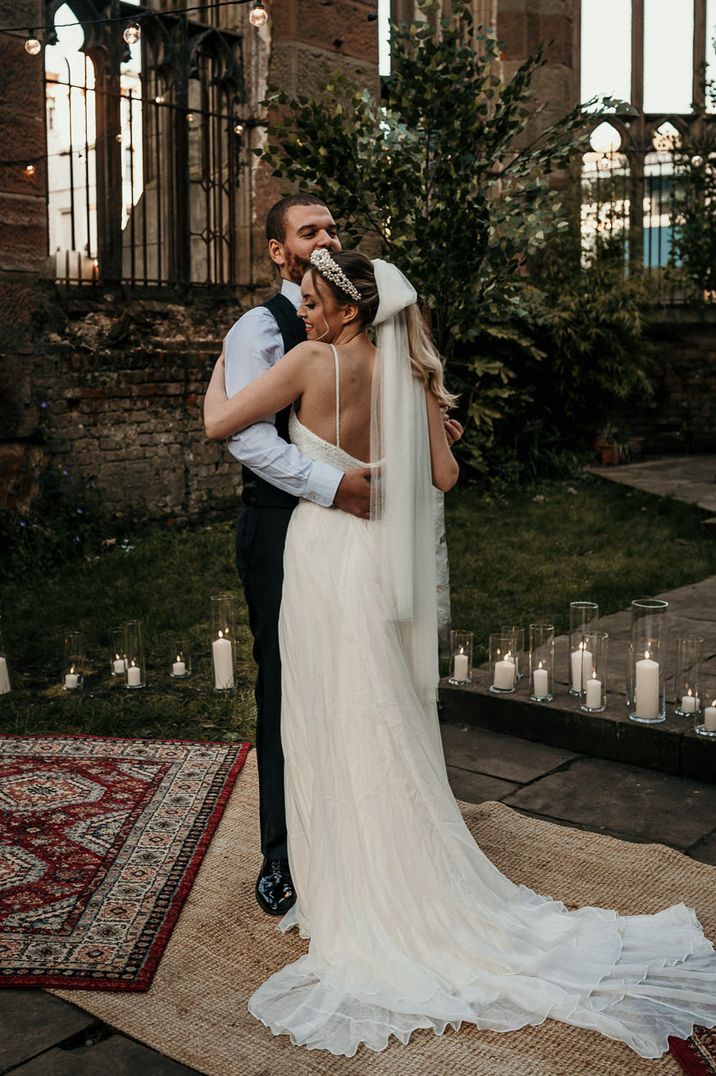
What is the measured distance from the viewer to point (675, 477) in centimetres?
1264

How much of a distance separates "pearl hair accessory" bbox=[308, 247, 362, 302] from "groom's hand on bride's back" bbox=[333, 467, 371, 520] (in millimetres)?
474

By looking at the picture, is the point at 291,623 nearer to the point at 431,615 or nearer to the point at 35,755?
the point at 431,615

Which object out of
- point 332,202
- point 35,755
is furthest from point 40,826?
point 332,202

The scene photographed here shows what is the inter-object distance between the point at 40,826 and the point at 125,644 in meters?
1.73

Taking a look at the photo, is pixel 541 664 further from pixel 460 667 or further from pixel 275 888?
pixel 275 888

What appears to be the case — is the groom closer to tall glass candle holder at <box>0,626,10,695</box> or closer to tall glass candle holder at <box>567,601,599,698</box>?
tall glass candle holder at <box>567,601,599,698</box>

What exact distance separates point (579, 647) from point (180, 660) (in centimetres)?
201

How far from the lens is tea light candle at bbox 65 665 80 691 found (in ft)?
19.0

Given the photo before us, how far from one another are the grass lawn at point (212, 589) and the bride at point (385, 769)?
203cm

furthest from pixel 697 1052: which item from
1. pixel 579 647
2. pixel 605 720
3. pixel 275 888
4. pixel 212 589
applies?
pixel 212 589

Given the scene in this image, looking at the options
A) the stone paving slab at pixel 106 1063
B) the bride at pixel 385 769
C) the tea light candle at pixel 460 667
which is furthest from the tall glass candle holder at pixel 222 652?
the stone paving slab at pixel 106 1063

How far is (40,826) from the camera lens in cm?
417

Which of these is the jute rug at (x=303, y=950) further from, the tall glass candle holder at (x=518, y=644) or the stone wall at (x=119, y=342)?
the stone wall at (x=119, y=342)

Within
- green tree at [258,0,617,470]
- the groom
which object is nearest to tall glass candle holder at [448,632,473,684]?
the groom
